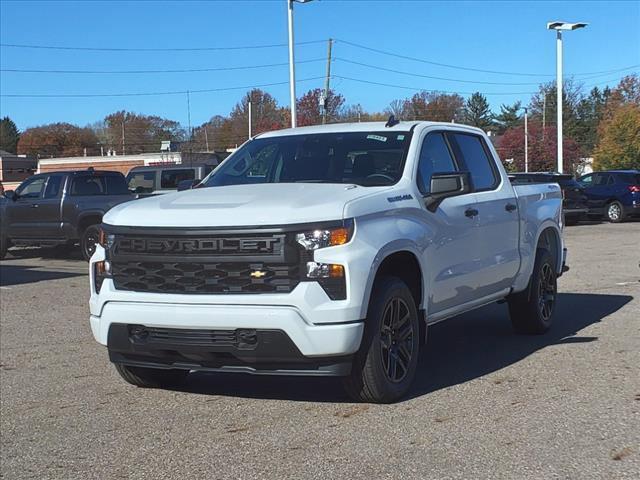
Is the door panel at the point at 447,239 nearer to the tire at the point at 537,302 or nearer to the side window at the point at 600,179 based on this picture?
the tire at the point at 537,302

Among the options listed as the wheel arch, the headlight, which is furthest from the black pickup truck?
the headlight

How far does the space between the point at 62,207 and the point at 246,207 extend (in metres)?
12.8

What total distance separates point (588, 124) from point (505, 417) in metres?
105

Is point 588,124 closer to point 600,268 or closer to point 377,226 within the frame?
point 600,268

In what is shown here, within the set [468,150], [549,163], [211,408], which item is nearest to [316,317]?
[211,408]

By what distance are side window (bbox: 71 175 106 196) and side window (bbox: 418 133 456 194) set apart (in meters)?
12.0

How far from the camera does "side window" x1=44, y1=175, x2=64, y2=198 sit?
16938 millimetres

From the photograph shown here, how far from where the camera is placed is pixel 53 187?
17016 millimetres

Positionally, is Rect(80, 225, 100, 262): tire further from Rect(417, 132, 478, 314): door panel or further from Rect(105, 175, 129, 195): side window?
Rect(417, 132, 478, 314): door panel

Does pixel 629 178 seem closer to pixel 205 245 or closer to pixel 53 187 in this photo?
pixel 53 187

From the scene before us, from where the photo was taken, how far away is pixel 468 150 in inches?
277

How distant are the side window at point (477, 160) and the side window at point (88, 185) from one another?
1158cm

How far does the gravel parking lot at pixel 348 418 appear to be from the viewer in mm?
4312

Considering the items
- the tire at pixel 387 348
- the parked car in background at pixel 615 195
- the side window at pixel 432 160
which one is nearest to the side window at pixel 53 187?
the side window at pixel 432 160
